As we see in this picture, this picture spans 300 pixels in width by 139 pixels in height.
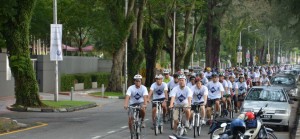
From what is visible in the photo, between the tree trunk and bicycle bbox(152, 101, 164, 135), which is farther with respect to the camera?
the tree trunk

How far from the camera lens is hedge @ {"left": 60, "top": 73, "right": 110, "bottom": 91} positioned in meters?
43.2

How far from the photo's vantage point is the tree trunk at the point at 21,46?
25.0 metres

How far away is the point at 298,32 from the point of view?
2880cm

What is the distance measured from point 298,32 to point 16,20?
13643mm

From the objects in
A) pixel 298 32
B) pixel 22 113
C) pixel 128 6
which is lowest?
pixel 22 113

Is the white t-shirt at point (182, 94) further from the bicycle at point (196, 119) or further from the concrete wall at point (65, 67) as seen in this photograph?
the concrete wall at point (65, 67)

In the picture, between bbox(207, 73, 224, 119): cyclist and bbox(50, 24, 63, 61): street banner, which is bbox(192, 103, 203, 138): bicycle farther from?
bbox(50, 24, 63, 61): street banner

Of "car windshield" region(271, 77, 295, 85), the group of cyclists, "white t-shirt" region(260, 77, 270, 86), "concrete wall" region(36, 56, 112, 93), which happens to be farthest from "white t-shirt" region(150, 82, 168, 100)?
"concrete wall" region(36, 56, 112, 93)

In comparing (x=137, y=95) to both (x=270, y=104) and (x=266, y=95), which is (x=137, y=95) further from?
(x=266, y=95)

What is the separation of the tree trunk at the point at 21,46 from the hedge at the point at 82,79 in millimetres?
16530

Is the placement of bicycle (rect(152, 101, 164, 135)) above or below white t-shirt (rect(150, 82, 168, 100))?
below

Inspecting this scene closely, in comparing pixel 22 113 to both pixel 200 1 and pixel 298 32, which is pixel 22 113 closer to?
pixel 298 32

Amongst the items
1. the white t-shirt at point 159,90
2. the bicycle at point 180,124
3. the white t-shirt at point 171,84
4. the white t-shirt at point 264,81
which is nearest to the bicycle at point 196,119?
the bicycle at point 180,124

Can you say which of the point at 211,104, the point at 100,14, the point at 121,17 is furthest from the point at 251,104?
the point at 100,14
